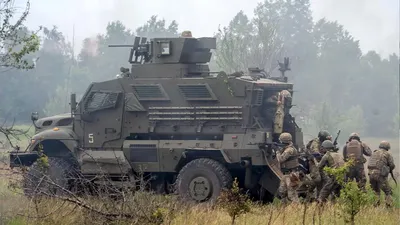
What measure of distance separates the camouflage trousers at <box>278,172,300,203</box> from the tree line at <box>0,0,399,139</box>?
12.7 m

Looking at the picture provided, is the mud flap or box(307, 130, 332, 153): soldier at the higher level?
box(307, 130, 332, 153): soldier

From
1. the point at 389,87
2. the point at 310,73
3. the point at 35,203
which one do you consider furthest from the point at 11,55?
the point at 389,87

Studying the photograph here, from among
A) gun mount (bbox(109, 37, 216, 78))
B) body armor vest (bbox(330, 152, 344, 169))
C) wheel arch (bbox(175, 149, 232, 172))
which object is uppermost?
gun mount (bbox(109, 37, 216, 78))

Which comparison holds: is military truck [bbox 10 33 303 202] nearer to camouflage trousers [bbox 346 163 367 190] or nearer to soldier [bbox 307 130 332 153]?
soldier [bbox 307 130 332 153]

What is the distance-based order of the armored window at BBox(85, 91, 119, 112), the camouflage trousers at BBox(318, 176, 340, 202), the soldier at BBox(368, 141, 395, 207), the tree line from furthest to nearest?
1. the tree line
2. the armored window at BBox(85, 91, 119, 112)
3. the soldier at BBox(368, 141, 395, 207)
4. the camouflage trousers at BBox(318, 176, 340, 202)

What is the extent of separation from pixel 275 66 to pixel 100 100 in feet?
44.7

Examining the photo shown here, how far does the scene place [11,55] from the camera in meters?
11.9

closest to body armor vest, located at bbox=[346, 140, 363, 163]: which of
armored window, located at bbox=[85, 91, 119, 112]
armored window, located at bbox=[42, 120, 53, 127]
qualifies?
armored window, located at bbox=[85, 91, 119, 112]

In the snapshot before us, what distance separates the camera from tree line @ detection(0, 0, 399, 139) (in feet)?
102

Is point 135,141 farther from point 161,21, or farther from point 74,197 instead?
point 161,21

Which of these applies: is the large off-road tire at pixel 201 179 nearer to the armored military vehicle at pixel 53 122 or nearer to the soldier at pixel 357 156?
the soldier at pixel 357 156

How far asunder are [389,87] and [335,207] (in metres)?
52.3

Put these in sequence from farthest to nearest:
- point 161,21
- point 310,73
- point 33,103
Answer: point 310,73, point 161,21, point 33,103

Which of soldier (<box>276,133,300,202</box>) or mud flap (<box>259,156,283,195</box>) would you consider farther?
mud flap (<box>259,156,283,195</box>)
